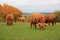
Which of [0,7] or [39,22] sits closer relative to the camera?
[39,22]

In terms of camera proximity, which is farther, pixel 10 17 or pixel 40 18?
pixel 10 17

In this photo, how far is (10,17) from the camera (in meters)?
25.4

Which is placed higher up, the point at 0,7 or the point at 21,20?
the point at 0,7

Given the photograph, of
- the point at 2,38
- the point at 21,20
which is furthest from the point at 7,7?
the point at 2,38

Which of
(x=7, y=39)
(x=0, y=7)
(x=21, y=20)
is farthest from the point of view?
(x=21, y=20)

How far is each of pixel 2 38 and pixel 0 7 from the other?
22.0 m

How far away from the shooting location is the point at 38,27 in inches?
774

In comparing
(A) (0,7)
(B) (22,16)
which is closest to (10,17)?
(A) (0,7)

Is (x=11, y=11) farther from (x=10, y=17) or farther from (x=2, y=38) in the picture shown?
(x=2, y=38)

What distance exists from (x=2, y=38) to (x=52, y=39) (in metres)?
3.25

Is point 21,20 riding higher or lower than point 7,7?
lower

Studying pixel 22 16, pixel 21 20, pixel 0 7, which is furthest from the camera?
pixel 22 16

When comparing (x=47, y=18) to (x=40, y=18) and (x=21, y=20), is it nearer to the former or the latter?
(x=40, y=18)

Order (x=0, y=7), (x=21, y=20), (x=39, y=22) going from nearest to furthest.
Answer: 1. (x=39, y=22)
2. (x=0, y=7)
3. (x=21, y=20)
